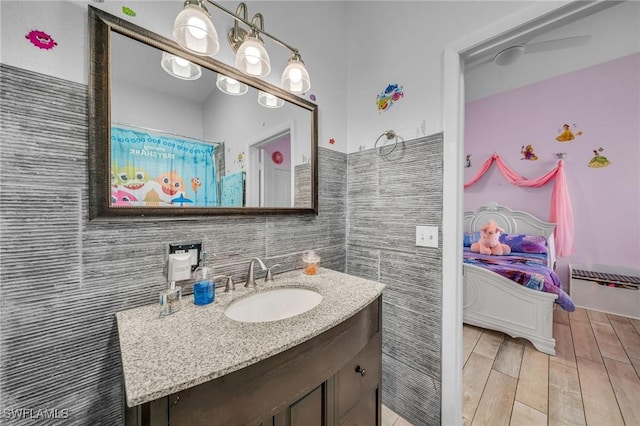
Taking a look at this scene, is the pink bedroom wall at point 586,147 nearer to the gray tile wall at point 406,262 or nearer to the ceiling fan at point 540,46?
the ceiling fan at point 540,46

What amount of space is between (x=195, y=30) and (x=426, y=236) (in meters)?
1.35

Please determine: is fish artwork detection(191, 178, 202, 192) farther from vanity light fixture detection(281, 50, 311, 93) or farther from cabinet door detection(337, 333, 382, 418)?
cabinet door detection(337, 333, 382, 418)

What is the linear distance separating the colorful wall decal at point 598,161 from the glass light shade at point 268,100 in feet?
13.2

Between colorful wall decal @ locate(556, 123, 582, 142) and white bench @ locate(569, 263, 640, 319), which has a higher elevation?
colorful wall decal @ locate(556, 123, 582, 142)

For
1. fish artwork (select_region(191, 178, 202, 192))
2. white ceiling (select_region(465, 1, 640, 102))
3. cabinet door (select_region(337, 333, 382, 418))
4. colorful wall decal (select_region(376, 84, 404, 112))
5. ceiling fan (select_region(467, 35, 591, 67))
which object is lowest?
cabinet door (select_region(337, 333, 382, 418))

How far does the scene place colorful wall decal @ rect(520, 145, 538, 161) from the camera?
10.9 feet

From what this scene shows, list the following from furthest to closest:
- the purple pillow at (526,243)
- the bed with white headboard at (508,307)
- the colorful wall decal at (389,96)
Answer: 1. the purple pillow at (526,243)
2. the bed with white headboard at (508,307)
3. the colorful wall decal at (389,96)

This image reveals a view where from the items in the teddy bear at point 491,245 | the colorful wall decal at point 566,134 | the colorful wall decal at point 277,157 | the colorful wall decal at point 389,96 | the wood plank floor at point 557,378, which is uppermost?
the colorful wall decal at point 566,134

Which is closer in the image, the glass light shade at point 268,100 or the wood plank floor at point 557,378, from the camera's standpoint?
the glass light shade at point 268,100

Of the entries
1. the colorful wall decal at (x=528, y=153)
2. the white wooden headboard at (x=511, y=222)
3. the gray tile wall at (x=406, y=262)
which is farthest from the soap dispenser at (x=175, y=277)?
the colorful wall decal at (x=528, y=153)

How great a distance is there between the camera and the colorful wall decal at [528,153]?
3.32m

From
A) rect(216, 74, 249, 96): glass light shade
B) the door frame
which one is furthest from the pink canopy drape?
rect(216, 74, 249, 96): glass light shade

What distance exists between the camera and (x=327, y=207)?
4.91 ft

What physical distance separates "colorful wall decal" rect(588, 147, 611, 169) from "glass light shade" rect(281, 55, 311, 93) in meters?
3.95
